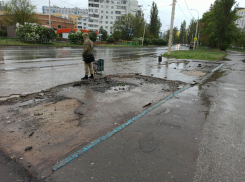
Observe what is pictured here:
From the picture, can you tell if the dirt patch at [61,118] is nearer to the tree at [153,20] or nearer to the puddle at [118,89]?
the puddle at [118,89]

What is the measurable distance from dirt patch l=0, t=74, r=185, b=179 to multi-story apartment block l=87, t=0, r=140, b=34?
314 feet

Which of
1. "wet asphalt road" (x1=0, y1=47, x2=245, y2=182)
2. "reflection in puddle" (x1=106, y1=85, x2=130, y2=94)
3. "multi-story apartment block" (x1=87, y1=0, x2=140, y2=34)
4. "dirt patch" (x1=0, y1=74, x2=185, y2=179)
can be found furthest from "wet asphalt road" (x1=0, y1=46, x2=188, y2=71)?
"multi-story apartment block" (x1=87, y1=0, x2=140, y2=34)

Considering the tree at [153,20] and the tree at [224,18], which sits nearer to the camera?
the tree at [224,18]

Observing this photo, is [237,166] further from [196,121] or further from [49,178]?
[49,178]

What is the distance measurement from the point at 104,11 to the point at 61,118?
335ft

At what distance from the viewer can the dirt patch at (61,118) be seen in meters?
2.87

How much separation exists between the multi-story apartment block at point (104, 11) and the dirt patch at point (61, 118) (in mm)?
95712

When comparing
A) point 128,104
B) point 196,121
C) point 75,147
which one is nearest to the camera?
point 75,147

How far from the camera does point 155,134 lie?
3539 millimetres

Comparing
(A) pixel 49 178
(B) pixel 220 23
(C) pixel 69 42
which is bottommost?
(A) pixel 49 178

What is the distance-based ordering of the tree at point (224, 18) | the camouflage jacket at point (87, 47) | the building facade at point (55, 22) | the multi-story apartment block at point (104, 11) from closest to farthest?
the camouflage jacket at point (87, 47) → the tree at point (224, 18) → the building facade at point (55, 22) → the multi-story apartment block at point (104, 11)

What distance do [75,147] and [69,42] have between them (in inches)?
1584

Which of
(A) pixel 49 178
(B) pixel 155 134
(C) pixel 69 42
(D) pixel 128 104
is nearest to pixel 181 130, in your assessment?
(B) pixel 155 134

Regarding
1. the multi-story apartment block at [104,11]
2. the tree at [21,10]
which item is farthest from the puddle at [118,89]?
the multi-story apartment block at [104,11]
